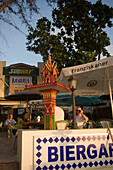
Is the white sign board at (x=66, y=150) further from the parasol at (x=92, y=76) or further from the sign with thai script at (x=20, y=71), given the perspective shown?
the sign with thai script at (x=20, y=71)

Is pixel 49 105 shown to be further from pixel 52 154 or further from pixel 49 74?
pixel 52 154

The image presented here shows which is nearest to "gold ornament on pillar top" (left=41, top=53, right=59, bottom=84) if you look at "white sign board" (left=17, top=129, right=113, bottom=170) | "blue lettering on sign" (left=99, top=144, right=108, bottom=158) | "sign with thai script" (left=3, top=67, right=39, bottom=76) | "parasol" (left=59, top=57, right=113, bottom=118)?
"parasol" (left=59, top=57, right=113, bottom=118)

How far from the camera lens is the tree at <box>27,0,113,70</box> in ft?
51.3

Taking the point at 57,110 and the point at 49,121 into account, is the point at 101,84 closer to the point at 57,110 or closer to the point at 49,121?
the point at 57,110

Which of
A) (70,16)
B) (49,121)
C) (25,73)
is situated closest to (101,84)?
(49,121)

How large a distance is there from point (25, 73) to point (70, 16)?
370 inches

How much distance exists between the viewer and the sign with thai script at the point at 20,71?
21219 mm

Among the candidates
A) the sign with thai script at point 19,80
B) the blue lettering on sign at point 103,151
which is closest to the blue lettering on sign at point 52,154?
the blue lettering on sign at point 103,151

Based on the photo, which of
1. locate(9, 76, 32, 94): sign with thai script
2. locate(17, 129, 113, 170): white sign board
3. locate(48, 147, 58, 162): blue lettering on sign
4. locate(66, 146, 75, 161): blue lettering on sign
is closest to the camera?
locate(17, 129, 113, 170): white sign board

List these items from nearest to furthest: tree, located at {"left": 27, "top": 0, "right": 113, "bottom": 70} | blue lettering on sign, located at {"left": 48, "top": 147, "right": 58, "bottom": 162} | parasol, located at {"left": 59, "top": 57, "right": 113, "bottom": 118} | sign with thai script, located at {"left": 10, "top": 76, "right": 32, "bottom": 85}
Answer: blue lettering on sign, located at {"left": 48, "top": 147, "right": 58, "bottom": 162}
parasol, located at {"left": 59, "top": 57, "right": 113, "bottom": 118}
tree, located at {"left": 27, "top": 0, "right": 113, "bottom": 70}
sign with thai script, located at {"left": 10, "top": 76, "right": 32, "bottom": 85}

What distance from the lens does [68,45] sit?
1678 cm

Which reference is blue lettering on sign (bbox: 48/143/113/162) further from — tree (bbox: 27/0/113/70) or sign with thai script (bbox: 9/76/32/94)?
sign with thai script (bbox: 9/76/32/94)

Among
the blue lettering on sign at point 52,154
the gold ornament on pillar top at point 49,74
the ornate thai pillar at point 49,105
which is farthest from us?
the gold ornament on pillar top at point 49,74

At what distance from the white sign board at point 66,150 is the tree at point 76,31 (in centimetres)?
1148
